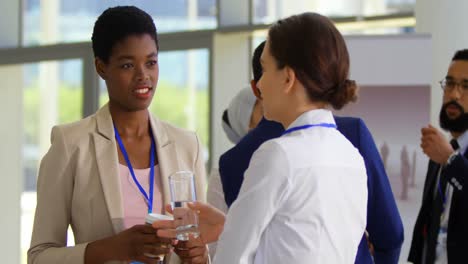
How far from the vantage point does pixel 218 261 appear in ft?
6.52

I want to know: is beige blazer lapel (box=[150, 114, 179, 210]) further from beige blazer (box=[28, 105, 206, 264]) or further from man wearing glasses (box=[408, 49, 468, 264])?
man wearing glasses (box=[408, 49, 468, 264])

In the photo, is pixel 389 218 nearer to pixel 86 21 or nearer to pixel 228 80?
pixel 228 80

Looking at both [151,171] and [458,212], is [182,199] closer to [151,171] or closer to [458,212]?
[151,171]

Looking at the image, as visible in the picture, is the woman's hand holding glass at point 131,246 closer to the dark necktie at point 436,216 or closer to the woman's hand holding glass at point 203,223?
the woman's hand holding glass at point 203,223

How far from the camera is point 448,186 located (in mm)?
4602

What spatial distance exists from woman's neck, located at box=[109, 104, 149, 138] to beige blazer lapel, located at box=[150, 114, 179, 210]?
36 mm

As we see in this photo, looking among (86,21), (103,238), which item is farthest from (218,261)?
(86,21)

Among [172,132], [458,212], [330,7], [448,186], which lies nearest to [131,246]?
[172,132]

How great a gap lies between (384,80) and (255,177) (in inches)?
152

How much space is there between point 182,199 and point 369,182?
506 millimetres

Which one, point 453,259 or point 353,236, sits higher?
point 353,236

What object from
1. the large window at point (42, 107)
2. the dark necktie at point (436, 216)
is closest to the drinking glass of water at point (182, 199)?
the dark necktie at point (436, 216)

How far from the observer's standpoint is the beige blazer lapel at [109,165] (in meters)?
2.59

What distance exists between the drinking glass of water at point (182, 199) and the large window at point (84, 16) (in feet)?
18.8
